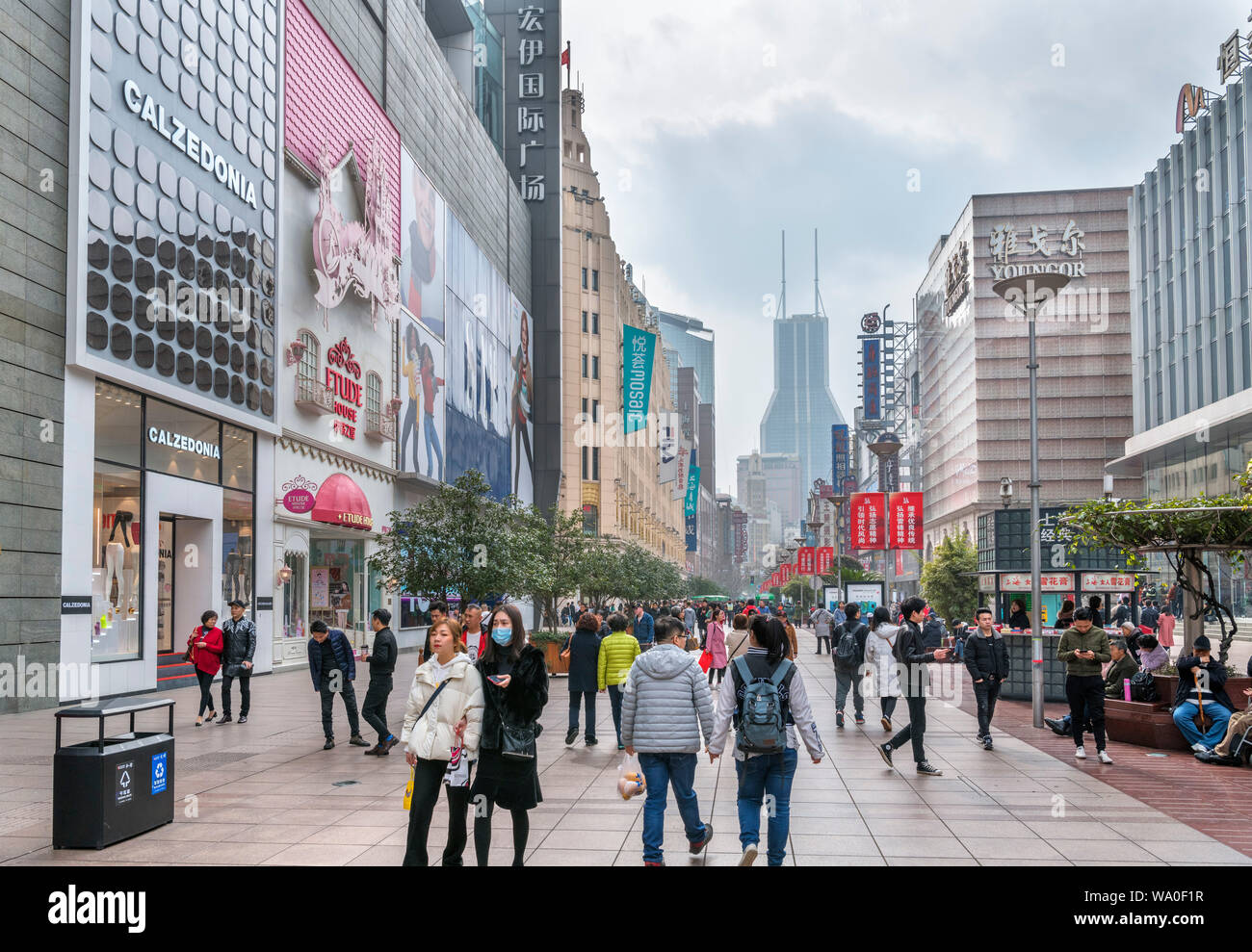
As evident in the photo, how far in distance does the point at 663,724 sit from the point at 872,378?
124471 mm

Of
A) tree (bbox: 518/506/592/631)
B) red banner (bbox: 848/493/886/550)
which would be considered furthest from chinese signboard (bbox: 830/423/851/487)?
tree (bbox: 518/506/592/631)

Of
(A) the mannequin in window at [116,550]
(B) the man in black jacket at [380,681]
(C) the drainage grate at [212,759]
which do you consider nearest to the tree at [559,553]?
(A) the mannequin in window at [116,550]

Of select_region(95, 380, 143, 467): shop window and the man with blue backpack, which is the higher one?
select_region(95, 380, 143, 467): shop window

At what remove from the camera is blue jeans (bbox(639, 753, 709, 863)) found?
7148 mm

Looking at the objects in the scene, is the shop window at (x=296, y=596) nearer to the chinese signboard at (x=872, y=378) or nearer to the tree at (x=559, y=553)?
the tree at (x=559, y=553)

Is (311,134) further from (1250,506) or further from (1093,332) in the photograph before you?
(1093,332)

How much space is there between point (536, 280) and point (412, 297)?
93.5 ft

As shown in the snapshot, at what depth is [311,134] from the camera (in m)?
28.6

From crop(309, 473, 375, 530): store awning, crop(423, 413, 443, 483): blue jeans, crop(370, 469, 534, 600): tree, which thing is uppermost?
crop(423, 413, 443, 483): blue jeans

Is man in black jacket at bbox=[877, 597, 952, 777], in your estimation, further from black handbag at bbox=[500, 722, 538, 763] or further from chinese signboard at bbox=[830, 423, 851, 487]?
chinese signboard at bbox=[830, 423, 851, 487]

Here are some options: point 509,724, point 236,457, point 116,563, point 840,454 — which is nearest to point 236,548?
point 236,457

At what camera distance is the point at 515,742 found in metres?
6.69

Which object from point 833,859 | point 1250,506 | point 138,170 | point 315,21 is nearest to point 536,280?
point 315,21

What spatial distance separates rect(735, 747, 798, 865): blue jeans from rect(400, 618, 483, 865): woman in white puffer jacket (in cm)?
182
